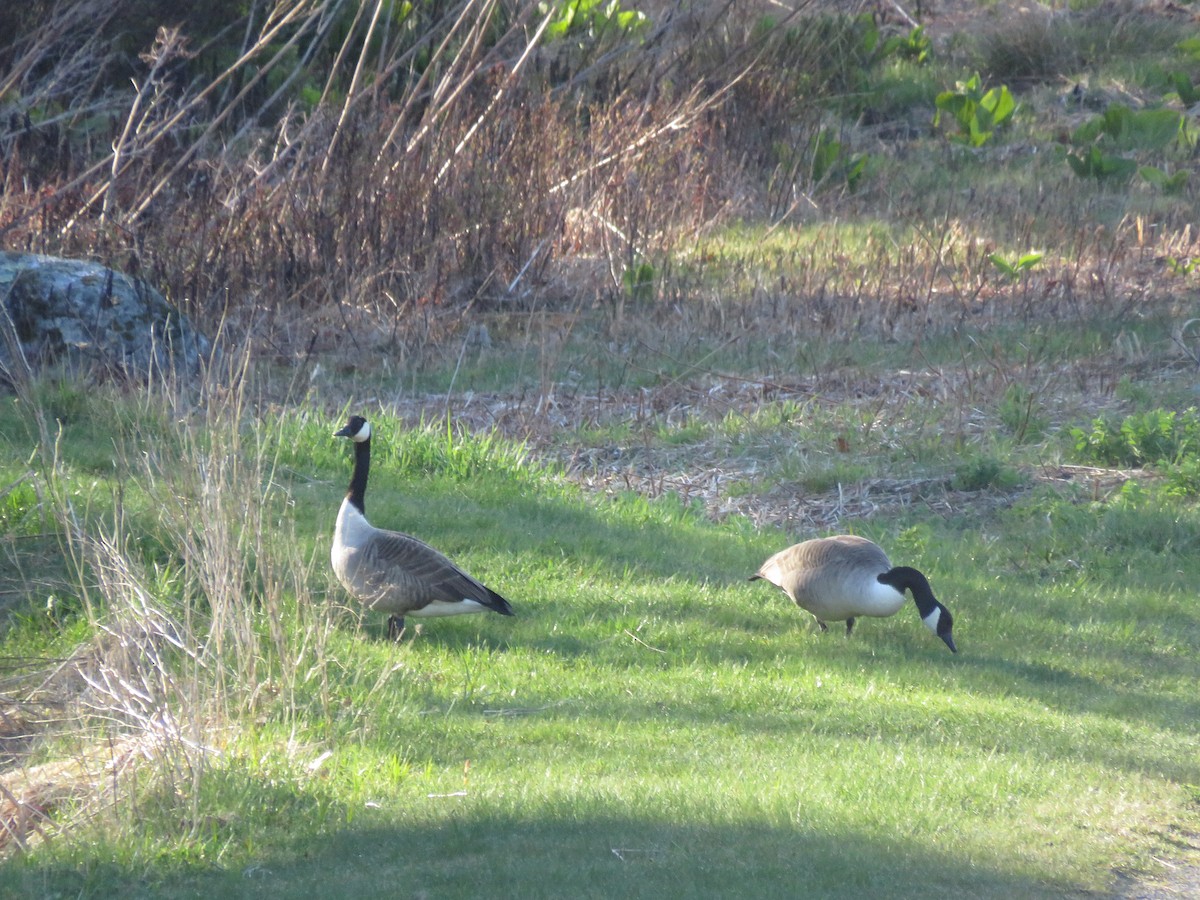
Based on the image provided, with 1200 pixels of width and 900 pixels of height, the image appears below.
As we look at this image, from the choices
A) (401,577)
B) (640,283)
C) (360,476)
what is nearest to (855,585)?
(401,577)

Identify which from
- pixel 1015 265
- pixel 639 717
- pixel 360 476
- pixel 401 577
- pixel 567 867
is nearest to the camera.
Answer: pixel 567 867

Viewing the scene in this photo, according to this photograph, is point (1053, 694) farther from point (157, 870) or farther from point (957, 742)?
point (157, 870)

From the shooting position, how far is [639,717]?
6.24 metres

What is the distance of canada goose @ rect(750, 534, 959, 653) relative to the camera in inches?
277

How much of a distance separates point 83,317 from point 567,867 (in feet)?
28.3

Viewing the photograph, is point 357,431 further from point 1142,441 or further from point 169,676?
point 1142,441

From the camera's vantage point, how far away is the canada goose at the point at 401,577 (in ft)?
22.5

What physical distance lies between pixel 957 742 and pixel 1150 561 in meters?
3.68

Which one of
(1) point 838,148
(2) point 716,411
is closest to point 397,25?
(1) point 838,148

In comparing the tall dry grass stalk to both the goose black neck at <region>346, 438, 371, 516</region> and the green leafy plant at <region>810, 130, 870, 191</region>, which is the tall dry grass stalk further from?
the green leafy plant at <region>810, 130, 870, 191</region>

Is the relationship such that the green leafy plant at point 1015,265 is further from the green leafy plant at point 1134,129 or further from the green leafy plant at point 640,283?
the green leafy plant at point 1134,129

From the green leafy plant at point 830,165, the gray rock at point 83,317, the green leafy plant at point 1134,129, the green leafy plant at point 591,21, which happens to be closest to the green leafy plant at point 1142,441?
the gray rock at point 83,317

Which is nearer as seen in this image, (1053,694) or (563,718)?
(563,718)

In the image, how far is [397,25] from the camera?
1906cm
